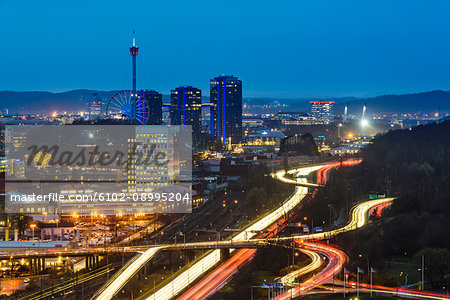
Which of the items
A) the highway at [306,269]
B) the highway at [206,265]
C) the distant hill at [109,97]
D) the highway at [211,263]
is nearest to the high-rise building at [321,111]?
the distant hill at [109,97]

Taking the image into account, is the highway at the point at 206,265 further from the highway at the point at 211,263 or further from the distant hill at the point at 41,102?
the distant hill at the point at 41,102

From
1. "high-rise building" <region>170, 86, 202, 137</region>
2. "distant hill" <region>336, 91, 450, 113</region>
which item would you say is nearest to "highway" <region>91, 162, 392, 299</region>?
"high-rise building" <region>170, 86, 202, 137</region>

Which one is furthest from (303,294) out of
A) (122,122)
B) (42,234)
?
(122,122)

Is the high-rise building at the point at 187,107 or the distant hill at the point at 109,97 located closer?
the high-rise building at the point at 187,107

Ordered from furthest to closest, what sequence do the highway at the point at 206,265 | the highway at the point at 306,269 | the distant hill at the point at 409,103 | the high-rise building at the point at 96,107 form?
the distant hill at the point at 409,103, the high-rise building at the point at 96,107, the highway at the point at 206,265, the highway at the point at 306,269

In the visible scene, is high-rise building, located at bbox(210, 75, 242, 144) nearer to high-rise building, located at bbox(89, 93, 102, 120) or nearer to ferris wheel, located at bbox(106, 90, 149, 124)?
ferris wheel, located at bbox(106, 90, 149, 124)

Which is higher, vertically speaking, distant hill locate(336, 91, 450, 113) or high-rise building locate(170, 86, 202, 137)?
distant hill locate(336, 91, 450, 113)
